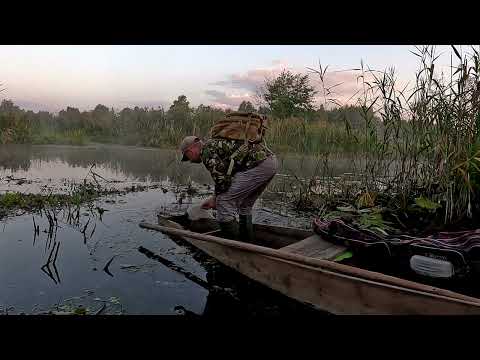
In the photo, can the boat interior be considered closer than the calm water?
Yes

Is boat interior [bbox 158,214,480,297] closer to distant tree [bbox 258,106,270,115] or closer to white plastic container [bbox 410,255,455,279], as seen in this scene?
white plastic container [bbox 410,255,455,279]

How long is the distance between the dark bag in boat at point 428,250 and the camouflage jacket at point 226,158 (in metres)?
1.49

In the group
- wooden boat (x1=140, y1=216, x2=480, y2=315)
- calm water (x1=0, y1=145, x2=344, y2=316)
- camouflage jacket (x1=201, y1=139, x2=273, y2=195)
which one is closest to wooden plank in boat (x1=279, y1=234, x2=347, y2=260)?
wooden boat (x1=140, y1=216, x2=480, y2=315)

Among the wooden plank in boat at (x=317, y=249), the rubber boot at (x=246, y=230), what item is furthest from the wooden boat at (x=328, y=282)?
the rubber boot at (x=246, y=230)

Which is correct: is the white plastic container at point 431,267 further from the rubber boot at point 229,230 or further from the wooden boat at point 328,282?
the rubber boot at point 229,230

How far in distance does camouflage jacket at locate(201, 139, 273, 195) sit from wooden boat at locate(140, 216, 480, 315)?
763 mm

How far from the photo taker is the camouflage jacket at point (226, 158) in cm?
397

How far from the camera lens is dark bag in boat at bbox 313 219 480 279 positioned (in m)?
2.35

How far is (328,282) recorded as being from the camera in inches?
99.7

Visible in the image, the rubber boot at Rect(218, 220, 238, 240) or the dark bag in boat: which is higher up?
the dark bag in boat

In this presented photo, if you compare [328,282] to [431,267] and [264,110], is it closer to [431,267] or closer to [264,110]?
[431,267]

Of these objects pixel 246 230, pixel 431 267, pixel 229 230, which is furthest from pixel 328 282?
pixel 246 230
